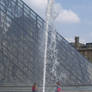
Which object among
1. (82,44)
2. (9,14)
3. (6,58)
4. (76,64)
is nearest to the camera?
(6,58)

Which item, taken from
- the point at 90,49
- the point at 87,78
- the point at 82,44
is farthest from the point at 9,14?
the point at 82,44

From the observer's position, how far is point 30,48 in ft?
62.1

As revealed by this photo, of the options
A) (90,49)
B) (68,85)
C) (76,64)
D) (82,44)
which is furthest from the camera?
(82,44)

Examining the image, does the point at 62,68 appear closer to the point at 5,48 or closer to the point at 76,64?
the point at 76,64

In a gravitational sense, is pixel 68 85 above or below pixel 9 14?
below

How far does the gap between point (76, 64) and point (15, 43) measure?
6.62 m

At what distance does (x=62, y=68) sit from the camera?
20812mm

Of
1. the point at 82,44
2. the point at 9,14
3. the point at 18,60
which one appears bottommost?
the point at 18,60

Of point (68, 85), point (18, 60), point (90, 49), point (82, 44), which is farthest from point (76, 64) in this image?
point (82, 44)

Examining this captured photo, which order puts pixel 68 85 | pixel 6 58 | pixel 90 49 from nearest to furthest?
pixel 6 58
pixel 68 85
pixel 90 49

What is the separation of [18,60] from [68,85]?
168 inches

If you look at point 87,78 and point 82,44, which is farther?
point 82,44

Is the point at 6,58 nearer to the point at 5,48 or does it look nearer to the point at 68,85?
the point at 5,48

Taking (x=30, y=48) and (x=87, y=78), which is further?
(x=87, y=78)
